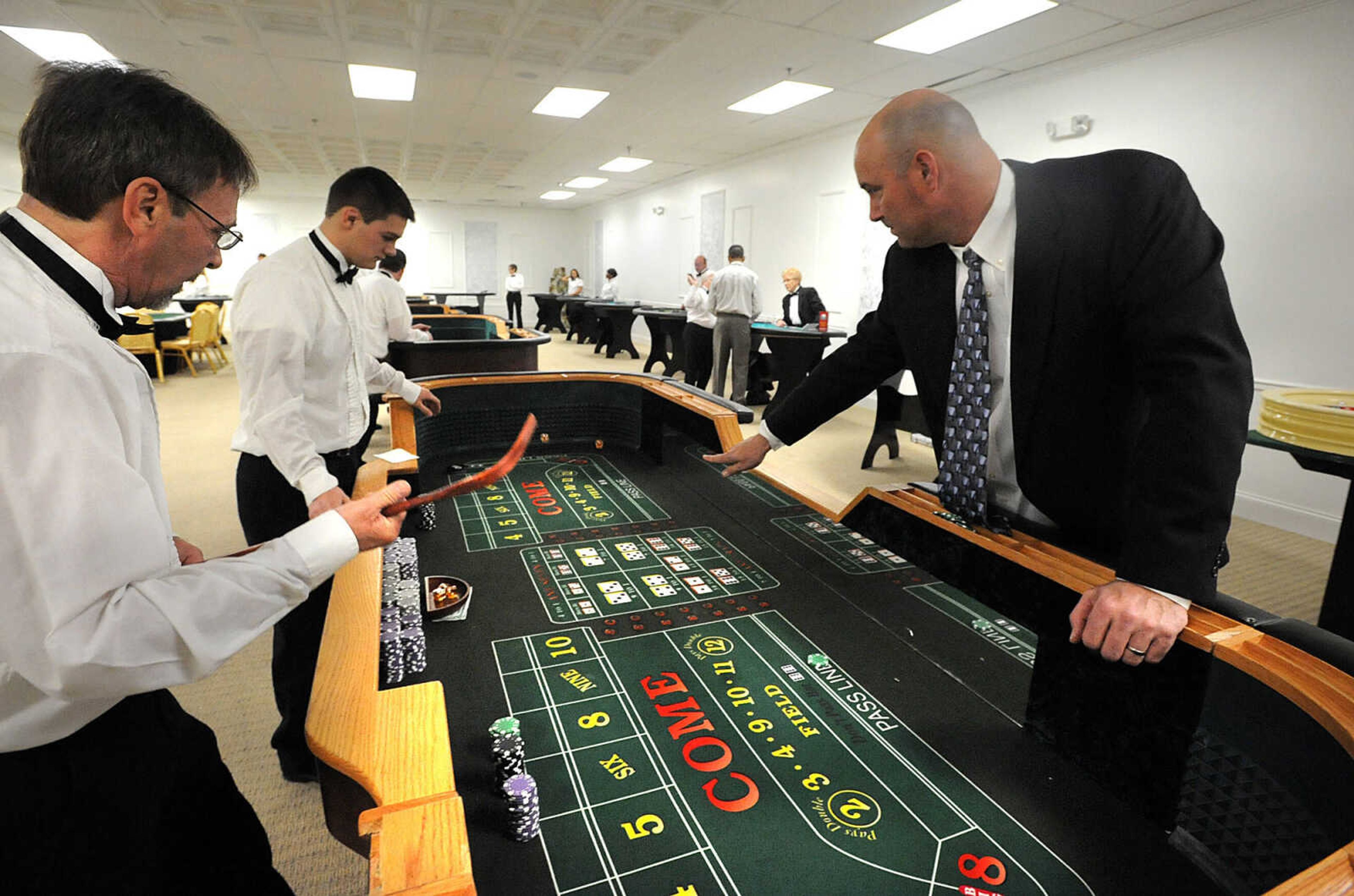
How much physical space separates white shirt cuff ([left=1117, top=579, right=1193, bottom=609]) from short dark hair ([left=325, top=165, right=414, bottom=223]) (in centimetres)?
197

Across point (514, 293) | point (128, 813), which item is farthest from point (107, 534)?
point (514, 293)

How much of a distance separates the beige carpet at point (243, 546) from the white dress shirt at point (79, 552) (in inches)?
48.1

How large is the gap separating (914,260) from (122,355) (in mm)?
1449

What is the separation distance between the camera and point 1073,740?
44.7 inches

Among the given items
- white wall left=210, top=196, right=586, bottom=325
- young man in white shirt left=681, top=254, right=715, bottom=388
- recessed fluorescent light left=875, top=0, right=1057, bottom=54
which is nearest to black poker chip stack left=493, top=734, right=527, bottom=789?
recessed fluorescent light left=875, top=0, right=1057, bottom=54

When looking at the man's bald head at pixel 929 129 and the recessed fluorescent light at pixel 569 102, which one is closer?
the man's bald head at pixel 929 129

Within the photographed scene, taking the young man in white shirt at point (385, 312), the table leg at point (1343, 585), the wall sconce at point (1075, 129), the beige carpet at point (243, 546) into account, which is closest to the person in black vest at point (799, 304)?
the beige carpet at point (243, 546)

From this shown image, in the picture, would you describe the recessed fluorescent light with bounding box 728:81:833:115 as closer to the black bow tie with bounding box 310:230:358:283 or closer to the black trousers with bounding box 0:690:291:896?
the black bow tie with bounding box 310:230:358:283

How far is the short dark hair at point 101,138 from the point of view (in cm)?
81

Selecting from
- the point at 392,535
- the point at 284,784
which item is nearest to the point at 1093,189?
the point at 392,535

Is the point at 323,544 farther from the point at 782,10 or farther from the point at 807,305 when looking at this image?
the point at 807,305

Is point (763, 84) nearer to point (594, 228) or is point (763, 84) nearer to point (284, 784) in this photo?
point (284, 784)

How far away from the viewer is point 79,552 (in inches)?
26.9

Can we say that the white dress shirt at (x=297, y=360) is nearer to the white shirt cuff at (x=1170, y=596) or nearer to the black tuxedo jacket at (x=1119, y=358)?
the black tuxedo jacket at (x=1119, y=358)
